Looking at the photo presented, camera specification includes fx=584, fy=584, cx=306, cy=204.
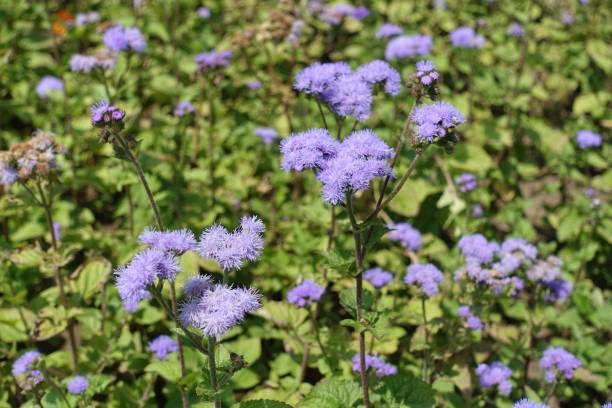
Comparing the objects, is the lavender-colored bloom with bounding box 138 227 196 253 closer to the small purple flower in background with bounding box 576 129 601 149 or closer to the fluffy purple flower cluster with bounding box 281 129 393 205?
the fluffy purple flower cluster with bounding box 281 129 393 205

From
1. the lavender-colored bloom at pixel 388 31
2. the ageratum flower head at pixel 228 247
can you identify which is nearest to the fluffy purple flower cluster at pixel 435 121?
the ageratum flower head at pixel 228 247

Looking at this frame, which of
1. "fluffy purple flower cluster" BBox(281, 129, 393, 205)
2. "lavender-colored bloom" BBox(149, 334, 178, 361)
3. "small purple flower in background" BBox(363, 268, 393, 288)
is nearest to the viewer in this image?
"fluffy purple flower cluster" BBox(281, 129, 393, 205)

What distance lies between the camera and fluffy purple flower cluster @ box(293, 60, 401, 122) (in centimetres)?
314

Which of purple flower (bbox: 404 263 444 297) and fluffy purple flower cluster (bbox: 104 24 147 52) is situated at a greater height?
fluffy purple flower cluster (bbox: 104 24 147 52)

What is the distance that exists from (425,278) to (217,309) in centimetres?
164

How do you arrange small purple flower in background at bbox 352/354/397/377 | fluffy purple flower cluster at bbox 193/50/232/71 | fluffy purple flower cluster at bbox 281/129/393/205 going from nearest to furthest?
1. fluffy purple flower cluster at bbox 281/129/393/205
2. small purple flower in background at bbox 352/354/397/377
3. fluffy purple flower cluster at bbox 193/50/232/71

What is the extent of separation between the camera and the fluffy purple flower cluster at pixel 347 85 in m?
3.14

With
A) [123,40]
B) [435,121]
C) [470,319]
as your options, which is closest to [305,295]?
[470,319]

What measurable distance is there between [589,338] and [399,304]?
143cm

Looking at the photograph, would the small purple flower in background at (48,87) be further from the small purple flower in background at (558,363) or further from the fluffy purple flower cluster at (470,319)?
the small purple flower in background at (558,363)

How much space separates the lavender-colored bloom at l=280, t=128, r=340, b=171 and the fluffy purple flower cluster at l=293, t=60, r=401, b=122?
453 mm

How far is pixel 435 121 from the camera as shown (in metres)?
2.65

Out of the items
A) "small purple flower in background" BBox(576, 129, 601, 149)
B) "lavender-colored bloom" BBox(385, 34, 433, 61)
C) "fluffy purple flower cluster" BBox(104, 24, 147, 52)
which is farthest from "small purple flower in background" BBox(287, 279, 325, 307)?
"small purple flower in background" BBox(576, 129, 601, 149)

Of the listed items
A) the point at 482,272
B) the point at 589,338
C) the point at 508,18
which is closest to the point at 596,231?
the point at 589,338
